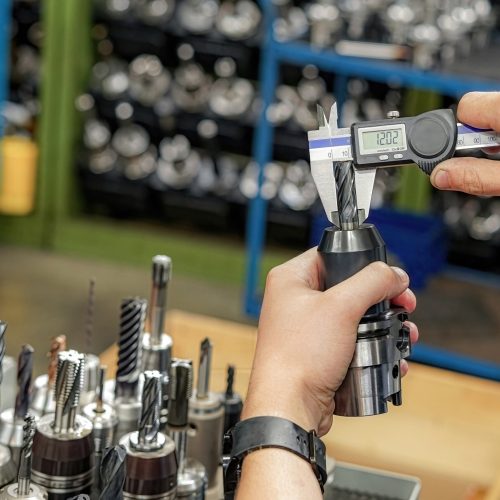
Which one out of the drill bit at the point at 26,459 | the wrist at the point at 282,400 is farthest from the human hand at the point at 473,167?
the drill bit at the point at 26,459

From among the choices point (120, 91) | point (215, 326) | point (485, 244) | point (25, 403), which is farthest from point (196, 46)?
point (25, 403)

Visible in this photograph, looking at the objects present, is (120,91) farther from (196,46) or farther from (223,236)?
(223,236)

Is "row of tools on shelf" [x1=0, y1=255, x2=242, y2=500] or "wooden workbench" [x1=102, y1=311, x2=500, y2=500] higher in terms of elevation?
"row of tools on shelf" [x1=0, y1=255, x2=242, y2=500]

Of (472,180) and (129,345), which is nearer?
(472,180)

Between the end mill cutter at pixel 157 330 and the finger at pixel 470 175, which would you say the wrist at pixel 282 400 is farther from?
the end mill cutter at pixel 157 330

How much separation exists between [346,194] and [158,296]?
45cm

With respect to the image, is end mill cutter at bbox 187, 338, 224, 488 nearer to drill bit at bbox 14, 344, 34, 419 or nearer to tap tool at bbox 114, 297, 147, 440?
tap tool at bbox 114, 297, 147, 440

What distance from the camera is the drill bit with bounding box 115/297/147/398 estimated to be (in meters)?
1.46

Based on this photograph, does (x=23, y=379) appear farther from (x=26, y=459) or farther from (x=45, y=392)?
(x=26, y=459)

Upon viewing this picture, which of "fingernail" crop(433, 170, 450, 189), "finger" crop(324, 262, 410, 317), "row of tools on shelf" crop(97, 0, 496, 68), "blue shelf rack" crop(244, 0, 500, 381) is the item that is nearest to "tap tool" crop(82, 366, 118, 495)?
"finger" crop(324, 262, 410, 317)

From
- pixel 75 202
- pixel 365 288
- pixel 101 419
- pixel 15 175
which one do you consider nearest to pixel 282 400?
pixel 365 288

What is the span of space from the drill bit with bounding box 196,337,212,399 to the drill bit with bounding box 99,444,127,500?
1.21ft

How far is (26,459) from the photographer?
1160 millimetres

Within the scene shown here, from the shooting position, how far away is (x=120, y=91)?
5.18 meters
